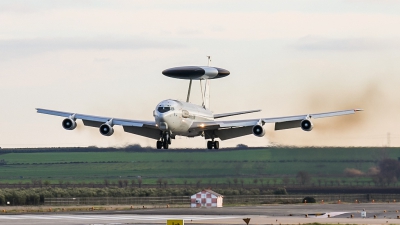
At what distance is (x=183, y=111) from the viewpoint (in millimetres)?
99188

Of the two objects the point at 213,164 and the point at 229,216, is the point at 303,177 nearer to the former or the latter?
the point at 213,164

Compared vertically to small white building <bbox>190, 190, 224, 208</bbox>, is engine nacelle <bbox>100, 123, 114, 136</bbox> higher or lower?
higher

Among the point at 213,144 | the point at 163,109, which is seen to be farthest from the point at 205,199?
the point at 163,109

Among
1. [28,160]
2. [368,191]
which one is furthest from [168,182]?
[28,160]

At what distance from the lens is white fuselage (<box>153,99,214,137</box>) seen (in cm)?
9725

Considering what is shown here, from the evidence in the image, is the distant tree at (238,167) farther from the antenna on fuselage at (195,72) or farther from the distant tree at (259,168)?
the antenna on fuselage at (195,72)

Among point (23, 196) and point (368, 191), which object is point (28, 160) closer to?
point (23, 196)

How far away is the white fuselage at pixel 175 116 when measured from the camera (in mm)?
97250

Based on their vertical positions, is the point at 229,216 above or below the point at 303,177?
below

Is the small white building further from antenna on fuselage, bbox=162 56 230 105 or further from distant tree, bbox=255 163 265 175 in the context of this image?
antenna on fuselage, bbox=162 56 230 105

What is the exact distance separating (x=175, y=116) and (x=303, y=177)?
142 ft

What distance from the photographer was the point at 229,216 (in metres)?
111

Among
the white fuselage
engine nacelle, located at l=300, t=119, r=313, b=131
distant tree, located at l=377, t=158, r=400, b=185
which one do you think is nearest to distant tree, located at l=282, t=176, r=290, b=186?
distant tree, located at l=377, t=158, r=400, b=185

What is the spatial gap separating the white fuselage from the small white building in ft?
122
